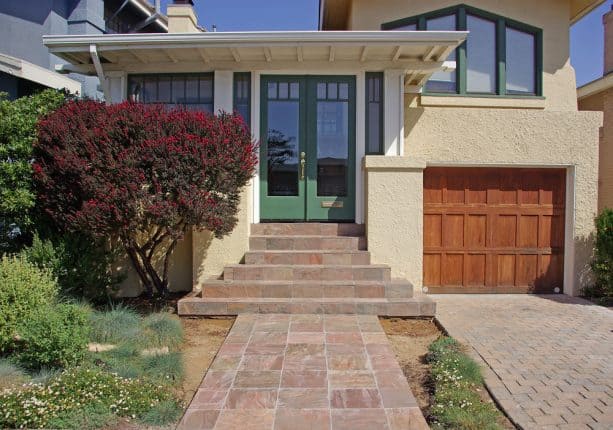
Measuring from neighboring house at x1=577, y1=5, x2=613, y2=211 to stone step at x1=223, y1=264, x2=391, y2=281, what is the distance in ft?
20.0

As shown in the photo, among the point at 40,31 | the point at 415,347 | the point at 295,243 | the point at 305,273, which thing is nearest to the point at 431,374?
the point at 415,347

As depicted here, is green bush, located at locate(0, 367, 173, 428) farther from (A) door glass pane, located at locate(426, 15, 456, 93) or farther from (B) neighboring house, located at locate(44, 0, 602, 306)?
(A) door glass pane, located at locate(426, 15, 456, 93)

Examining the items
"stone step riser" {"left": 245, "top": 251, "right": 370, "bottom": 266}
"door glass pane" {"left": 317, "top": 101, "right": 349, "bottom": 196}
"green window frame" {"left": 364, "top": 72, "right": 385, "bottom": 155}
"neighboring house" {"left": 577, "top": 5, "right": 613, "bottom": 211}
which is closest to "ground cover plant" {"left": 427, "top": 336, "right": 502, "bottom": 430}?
"stone step riser" {"left": 245, "top": 251, "right": 370, "bottom": 266}

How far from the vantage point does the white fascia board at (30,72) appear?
8461mm

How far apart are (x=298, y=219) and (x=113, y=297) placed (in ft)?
10.0

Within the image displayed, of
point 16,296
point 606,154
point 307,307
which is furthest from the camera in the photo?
point 606,154

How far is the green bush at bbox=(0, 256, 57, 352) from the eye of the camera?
→ 13.6ft

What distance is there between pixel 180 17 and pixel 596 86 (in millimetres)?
8751

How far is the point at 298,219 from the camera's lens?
7.12 m

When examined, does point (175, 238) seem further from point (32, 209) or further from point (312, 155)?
point (312, 155)

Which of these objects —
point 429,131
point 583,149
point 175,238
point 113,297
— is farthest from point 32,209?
point 583,149

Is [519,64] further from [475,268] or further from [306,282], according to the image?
[306,282]

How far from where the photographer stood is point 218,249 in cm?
639

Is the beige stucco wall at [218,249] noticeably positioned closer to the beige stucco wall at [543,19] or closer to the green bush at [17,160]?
the green bush at [17,160]
